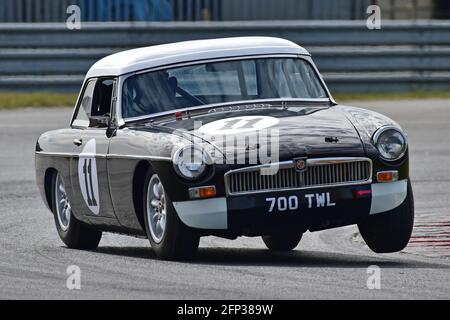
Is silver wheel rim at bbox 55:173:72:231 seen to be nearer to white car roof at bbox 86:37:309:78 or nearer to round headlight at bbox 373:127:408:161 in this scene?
→ white car roof at bbox 86:37:309:78

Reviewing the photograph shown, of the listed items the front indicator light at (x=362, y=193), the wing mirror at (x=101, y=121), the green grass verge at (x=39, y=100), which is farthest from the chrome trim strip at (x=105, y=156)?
the green grass verge at (x=39, y=100)

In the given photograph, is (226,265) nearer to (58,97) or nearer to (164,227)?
(164,227)

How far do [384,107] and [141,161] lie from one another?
11964mm

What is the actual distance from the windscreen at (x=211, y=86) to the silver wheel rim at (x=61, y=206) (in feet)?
3.77

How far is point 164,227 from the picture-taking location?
843 centimetres

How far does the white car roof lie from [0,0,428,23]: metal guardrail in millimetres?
11915

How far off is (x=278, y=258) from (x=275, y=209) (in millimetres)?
1042

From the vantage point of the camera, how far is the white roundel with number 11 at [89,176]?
372 inches

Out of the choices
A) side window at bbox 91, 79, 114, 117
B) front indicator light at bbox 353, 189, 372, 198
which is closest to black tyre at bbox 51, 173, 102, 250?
side window at bbox 91, 79, 114, 117

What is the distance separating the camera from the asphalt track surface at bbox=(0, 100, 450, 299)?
711 centimetres

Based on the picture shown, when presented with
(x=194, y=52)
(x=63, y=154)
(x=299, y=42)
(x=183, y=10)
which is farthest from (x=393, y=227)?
(x=183, y=10)

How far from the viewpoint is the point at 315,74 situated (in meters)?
9.85
